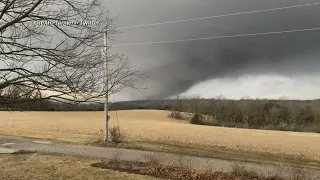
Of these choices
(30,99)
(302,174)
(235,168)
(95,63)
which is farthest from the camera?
(235,168)

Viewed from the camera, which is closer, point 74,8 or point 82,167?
point 74,8

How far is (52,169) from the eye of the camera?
1494 centimetres

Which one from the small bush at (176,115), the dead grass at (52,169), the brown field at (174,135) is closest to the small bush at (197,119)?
the small bush at (176,115)

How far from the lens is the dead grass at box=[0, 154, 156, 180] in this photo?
44.1ft

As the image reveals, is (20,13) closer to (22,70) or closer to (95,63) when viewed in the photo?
(22,70)

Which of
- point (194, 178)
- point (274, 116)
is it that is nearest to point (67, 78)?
point (194, 178)

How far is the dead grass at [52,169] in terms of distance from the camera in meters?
13.5

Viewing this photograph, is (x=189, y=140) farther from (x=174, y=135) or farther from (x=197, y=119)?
(x=197, y=119)

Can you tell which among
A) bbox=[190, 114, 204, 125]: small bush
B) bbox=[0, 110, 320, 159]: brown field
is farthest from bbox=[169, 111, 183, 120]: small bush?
bbox=[0, 110, 320, 159]: brown field

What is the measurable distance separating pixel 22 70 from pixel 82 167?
7695mm

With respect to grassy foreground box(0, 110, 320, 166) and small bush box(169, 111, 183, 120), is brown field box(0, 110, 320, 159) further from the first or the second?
small bush box(169, 111, 183, 120)

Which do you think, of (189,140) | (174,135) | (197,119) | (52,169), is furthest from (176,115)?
(52,169)

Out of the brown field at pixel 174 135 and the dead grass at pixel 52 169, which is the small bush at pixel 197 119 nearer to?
the brown field at pixel 174 135

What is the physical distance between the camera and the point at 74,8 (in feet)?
30.0
